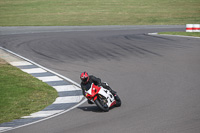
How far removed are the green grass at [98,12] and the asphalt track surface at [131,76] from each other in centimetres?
1834

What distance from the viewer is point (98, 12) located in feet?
166

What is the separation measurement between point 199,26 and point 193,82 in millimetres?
17512

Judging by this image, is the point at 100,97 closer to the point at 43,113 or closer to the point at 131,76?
the point at 43,113

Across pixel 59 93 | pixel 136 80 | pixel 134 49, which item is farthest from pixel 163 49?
pixel 59 93

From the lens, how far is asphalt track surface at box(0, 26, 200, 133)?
869 centimetres

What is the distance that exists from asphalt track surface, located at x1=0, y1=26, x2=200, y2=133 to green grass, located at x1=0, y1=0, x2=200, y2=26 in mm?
18344

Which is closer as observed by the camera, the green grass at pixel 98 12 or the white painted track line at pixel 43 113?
the white painted track line at pixel 43 113

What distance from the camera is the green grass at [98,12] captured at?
45406 mm

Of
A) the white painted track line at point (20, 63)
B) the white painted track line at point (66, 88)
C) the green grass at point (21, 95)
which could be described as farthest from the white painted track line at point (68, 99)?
the white painted track line at point (20, 63)

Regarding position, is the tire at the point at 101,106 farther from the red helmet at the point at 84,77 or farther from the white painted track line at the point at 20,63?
the white painted track line at the point at 20,63

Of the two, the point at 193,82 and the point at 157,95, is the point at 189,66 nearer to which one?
the point at 193,82

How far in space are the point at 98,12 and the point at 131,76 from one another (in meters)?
36.6

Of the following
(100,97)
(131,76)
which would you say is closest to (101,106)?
(100,97)

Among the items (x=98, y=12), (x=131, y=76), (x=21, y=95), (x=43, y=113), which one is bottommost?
(x=43, y=113)
